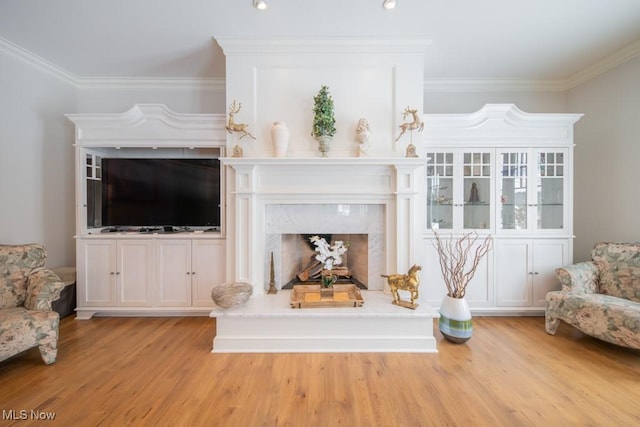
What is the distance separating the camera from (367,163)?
8.66 ft

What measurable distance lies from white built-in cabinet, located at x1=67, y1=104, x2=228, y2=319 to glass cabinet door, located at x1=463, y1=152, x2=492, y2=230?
2777 mm

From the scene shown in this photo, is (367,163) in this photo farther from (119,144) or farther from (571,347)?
(119,144)

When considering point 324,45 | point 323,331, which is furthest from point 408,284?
point 324,45

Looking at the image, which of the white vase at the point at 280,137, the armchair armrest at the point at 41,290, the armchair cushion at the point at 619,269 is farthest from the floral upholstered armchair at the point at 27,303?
the armchair cushion at the point at 619,269

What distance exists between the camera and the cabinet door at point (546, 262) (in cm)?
298

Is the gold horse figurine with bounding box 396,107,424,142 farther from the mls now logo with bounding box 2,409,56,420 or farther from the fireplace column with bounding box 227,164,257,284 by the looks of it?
the mls now logo with bounding box 2,409,56,420

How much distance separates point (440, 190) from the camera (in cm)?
308

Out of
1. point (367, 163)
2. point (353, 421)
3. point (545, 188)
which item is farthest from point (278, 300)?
point (545, 188)

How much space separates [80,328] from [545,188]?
206 inches

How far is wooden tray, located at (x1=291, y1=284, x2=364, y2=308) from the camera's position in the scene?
7.91ft

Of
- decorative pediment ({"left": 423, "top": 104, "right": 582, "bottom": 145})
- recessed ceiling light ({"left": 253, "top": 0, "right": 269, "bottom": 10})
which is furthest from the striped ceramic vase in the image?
recessed ceiling light ({"left": 253, "top": 0, "right": 269, "bottom": 10})

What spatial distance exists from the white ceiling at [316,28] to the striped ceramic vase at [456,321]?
2.54 metres

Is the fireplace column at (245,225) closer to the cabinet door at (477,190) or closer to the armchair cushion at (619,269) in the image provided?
the cabinet door at (477,190)

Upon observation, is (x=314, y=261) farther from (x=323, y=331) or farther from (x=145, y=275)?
(x=145, y=275)
